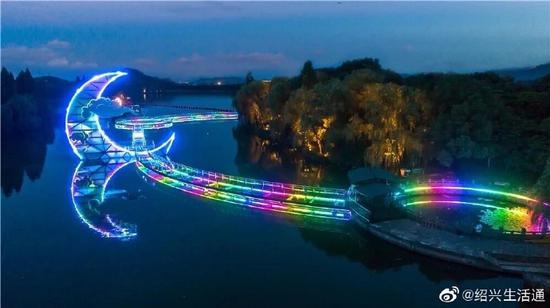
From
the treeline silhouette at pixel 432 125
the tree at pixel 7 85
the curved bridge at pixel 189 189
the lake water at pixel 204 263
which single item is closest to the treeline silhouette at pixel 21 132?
the tree at pixel 7 85

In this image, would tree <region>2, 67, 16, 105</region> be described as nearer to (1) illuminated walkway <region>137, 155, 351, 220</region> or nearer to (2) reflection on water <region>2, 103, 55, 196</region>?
(2) reflection on water <region>2, 103, 55, 196</region>

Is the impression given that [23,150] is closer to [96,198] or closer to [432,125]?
[96,198]

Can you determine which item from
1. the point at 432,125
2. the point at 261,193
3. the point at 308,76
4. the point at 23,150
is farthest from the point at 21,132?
the point at 432,125

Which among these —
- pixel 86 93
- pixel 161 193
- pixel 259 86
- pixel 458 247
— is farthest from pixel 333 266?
pixel 259 86

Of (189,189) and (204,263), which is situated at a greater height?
(189,189)

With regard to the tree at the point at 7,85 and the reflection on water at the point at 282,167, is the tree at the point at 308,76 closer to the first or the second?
the reflection on water at the point at 282,167

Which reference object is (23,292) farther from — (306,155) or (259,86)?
(259,86)

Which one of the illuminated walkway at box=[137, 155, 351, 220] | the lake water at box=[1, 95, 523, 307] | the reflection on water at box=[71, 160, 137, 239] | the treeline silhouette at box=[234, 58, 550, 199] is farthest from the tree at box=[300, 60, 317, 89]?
the lake water at box=[1, 95, 523, 307]
